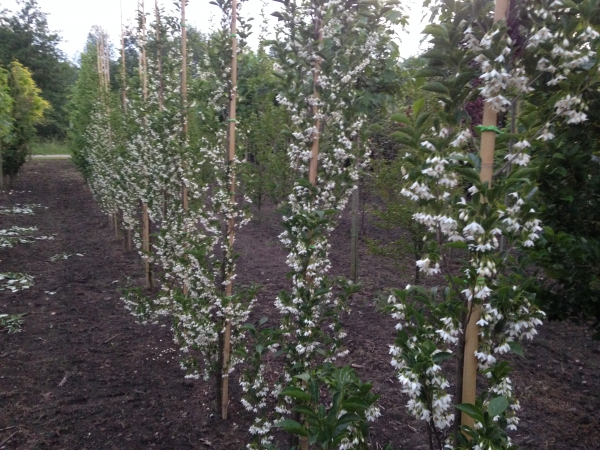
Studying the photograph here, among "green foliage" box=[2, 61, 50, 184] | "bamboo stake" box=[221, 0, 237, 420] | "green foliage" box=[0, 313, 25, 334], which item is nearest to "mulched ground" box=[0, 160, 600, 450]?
"green foliage" box=[0, 313, 25, 334]

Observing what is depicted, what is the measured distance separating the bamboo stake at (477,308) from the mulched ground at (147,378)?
→ 198 cm

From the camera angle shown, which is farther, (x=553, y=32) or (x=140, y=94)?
(x=140, y=94)

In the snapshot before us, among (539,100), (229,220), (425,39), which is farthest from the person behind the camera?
(229,220)

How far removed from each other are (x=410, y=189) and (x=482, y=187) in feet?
0.89

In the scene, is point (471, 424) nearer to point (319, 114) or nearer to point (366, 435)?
point (366, 435)

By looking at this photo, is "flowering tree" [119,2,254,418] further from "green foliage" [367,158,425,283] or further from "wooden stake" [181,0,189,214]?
"green foliage" [367,158,425,283]

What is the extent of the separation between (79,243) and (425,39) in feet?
33.5

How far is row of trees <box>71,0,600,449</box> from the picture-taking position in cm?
172

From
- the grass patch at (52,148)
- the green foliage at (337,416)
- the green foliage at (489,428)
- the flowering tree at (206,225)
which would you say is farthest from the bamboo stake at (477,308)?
the grass patch at (52,148)

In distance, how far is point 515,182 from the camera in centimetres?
166

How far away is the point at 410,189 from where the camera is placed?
5.97 ft

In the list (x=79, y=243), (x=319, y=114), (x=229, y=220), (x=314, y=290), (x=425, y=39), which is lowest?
(x=79, y=243)

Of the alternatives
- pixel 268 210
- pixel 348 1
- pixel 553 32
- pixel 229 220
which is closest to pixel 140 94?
pixel 229 220

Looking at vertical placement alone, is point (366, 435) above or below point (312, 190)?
below
